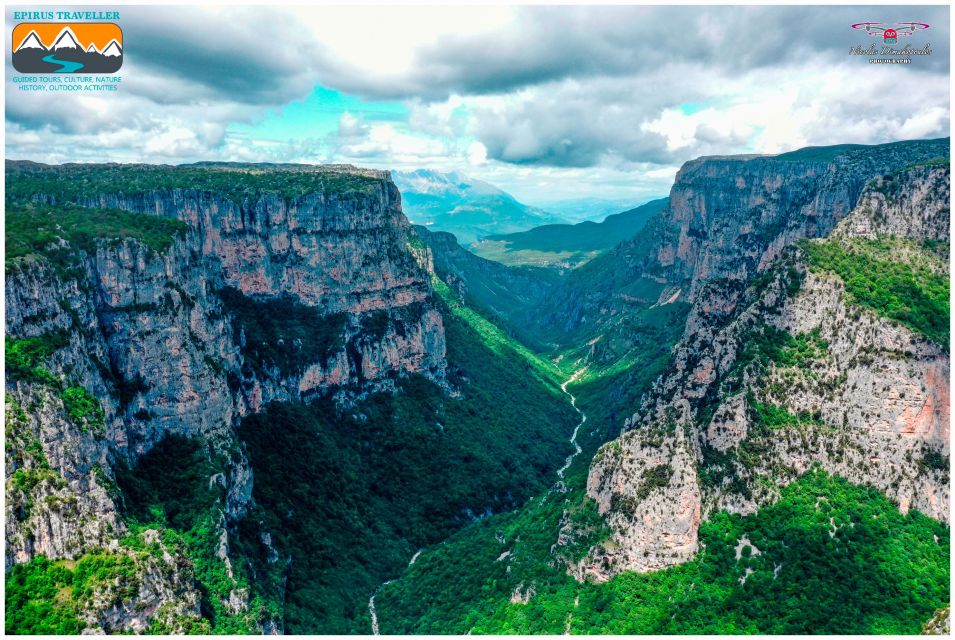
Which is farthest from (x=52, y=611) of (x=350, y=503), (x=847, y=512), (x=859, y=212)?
(x=859, y=212)

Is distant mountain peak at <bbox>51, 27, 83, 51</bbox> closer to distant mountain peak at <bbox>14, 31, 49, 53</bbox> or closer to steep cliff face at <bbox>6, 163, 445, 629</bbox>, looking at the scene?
distant mountain peak at <bbox>14, 31, 49, 53</bbox>

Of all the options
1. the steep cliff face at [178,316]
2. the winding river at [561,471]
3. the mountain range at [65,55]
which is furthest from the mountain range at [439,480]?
the mountain range at [65,55]

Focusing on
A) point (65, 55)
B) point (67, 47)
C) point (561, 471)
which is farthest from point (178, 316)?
point (561, 471)

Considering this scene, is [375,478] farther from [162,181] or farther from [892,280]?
[892,280]

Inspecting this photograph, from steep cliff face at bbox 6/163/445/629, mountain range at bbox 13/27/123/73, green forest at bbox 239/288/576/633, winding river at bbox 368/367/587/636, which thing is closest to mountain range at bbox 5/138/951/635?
steep cliff face at bbox 6/163/445/629

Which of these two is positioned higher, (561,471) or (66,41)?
(66,41)

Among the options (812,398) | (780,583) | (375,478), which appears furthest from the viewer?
(375,478)

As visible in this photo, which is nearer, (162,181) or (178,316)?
(178,316)
